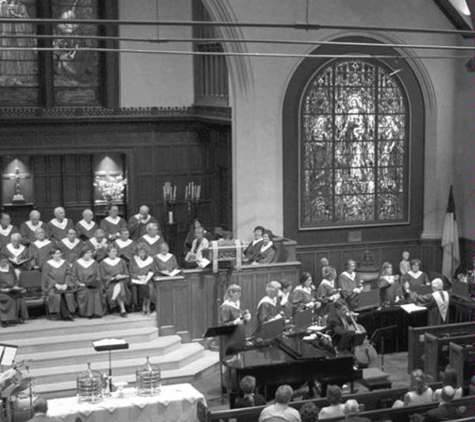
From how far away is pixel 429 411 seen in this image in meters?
11.5

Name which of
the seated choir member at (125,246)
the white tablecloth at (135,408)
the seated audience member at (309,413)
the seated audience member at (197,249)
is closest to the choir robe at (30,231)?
the seated choir member at (125,246)

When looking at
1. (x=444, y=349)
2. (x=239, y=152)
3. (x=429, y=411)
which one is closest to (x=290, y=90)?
(x=239, y=152)

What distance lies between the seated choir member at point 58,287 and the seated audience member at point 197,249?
2.62m

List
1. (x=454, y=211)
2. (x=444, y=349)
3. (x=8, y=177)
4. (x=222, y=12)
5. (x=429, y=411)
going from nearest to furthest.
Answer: (x=429, y=411) < (x=444, y=349) < (x=222, y=12) < (x=454, y=211) < (x=8, y=177)

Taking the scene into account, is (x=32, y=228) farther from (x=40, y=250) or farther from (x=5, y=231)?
(x=40, y=250)

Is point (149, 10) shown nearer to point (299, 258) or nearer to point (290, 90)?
point (290, 90)

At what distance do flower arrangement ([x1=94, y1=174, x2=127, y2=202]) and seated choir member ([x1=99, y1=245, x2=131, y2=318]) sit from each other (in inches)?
225

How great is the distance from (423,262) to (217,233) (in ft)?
16.4

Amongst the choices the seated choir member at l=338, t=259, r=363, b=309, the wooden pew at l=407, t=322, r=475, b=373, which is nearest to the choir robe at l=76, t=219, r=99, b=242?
the seated choir member at l=338, t=259, r=363, b=309

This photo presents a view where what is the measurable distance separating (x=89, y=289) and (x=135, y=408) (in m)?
4.26

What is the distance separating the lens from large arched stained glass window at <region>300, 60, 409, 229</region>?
2062cm

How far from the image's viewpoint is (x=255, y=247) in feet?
61.5

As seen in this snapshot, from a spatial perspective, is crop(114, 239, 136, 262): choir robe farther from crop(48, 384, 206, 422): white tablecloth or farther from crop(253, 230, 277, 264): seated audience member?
crop(48, 384, 206, 422): white tablecloth

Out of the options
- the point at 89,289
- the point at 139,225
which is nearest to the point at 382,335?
the point at 89,289
